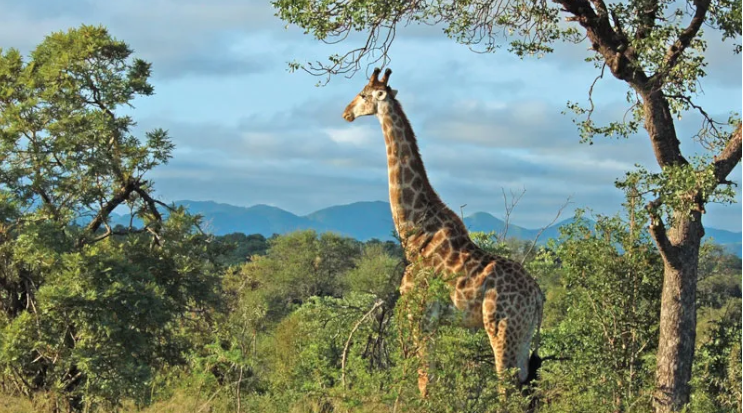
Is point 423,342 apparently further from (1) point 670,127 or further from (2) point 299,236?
(2) point 299,236

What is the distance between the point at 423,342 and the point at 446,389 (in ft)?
1.42

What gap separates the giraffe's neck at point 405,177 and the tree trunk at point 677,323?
322 cm

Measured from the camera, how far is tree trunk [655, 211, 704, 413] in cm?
1148

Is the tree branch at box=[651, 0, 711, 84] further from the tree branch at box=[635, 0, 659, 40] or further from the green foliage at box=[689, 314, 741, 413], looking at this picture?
the green foliage at box=[689, 314, 741, 413]

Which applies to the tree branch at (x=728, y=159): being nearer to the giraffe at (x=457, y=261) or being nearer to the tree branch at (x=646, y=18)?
the tree branch at (x=646, y=18)

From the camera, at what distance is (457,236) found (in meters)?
9.92

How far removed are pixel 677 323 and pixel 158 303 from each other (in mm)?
6571

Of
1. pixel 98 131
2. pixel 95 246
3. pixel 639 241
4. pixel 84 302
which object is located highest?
pixel 98 131

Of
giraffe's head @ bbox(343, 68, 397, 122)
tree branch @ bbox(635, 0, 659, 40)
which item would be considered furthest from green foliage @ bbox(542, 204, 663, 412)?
giraffe's head @ bbox(343, 68, 397, 122)

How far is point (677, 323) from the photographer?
11508 mm

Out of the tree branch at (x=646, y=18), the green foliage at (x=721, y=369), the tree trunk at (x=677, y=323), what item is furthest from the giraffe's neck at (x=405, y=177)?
the green foliage at (x=721, y=369)

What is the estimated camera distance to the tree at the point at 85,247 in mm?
11625

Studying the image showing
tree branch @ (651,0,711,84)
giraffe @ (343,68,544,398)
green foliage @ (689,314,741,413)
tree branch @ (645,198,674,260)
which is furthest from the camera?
green foliage @ (689,314,741,413)

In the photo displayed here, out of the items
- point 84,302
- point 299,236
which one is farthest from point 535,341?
point 299,236
